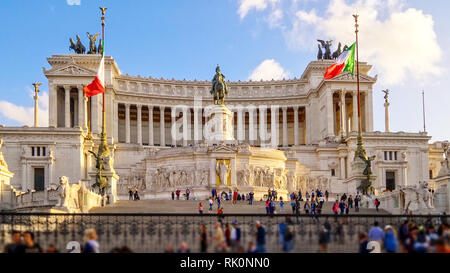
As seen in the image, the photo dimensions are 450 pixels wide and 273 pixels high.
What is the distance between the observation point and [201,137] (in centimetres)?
10150

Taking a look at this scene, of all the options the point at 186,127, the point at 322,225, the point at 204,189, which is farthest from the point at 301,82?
the point at 322,225

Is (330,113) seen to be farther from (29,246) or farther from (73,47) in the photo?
(29,246)

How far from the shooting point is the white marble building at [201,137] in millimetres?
61219

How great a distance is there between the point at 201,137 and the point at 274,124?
40.2 feet

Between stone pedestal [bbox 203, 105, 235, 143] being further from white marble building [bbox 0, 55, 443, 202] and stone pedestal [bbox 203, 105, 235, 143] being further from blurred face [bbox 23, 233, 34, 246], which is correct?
blurred face [bbox 23, 233, 34, 246]

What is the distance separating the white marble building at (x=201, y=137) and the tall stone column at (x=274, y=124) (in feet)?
0.55

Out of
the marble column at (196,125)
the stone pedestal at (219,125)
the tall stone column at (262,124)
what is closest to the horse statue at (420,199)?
the stone pedestal at (219,125)

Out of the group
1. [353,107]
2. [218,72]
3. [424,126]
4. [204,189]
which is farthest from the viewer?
[353,107]

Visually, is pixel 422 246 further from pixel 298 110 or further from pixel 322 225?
pixel 298 110

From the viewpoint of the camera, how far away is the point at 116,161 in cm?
7519

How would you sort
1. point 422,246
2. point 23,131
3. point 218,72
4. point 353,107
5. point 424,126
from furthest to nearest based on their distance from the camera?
point 353,107 → point 424,126 → point 23,131 → point 218,72 → point 422,246

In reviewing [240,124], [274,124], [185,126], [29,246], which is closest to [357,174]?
[29,246]

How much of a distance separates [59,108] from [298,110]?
36878 millimetres

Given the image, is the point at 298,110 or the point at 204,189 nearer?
the point at 204,189
